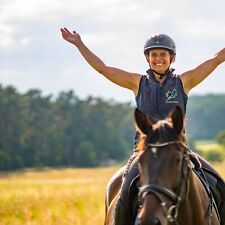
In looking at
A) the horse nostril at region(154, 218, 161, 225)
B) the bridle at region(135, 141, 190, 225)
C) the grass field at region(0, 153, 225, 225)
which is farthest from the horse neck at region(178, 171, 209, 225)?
the grass field at region(0, 153, 225, 225)

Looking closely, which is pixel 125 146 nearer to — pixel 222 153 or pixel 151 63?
pixel 222 153

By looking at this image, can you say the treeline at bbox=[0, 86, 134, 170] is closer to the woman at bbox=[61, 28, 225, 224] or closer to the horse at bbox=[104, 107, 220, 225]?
the woman at bbox=[61, 28, 225, 224]

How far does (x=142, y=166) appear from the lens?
553cm

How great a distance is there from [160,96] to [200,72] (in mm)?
804

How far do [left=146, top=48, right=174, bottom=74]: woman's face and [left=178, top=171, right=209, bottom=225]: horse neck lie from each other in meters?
1.46

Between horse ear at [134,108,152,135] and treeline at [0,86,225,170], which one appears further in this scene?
treeline at [0,86,225,170]

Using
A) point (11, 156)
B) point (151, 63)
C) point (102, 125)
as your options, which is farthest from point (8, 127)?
point (151, 63)

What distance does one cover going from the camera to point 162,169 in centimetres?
537

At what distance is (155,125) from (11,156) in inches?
4159

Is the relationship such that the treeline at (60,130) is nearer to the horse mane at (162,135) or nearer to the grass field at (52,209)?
the grass field at (52,209)

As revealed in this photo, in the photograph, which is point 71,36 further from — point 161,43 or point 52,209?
point 52,209

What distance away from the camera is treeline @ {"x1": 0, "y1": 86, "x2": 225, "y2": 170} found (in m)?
113

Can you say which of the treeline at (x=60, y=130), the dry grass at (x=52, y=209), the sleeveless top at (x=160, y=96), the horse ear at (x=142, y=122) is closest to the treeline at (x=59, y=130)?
the treeline at (x=60, y=130)

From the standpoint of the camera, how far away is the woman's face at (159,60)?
24.7ft
